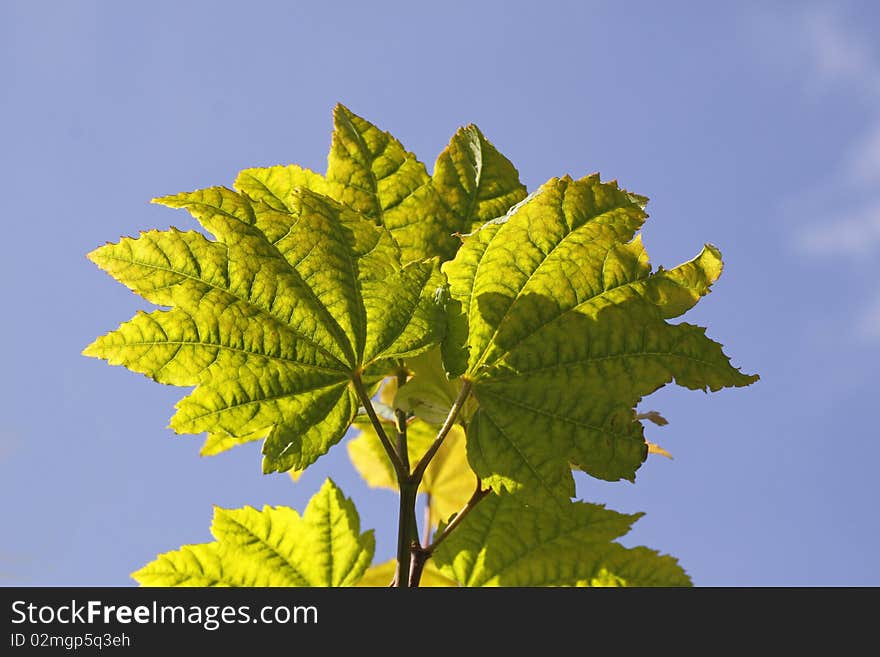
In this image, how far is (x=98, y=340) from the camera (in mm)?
1557

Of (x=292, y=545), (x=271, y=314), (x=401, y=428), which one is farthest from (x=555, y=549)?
(x=271, y=314)

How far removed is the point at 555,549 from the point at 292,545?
57 centimetres

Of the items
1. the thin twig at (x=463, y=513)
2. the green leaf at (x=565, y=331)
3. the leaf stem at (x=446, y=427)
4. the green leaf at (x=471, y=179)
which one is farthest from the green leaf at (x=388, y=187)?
the thin twig at (x=463, y=513)

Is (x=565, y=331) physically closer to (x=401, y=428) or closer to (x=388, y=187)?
(x=401, y=428)

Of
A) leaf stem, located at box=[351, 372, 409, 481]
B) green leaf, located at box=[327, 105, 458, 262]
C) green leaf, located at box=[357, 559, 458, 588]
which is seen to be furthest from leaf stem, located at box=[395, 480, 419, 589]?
green leaf, located at box=[327, 105, 458, 262]

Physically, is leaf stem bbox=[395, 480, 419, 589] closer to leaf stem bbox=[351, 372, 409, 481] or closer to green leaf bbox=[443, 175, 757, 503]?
leaf stem bbox=[351, 372, 409, 481]

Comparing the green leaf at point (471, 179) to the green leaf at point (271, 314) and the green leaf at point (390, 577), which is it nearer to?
the green leaf at point (271, 314)

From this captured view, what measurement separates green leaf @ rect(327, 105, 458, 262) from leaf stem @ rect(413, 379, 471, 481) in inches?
13.5

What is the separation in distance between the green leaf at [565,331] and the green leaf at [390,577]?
0.50 m

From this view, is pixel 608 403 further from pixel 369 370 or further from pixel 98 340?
pixel 98 340

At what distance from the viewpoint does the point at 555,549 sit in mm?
1945

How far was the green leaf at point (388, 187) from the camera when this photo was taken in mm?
1872
